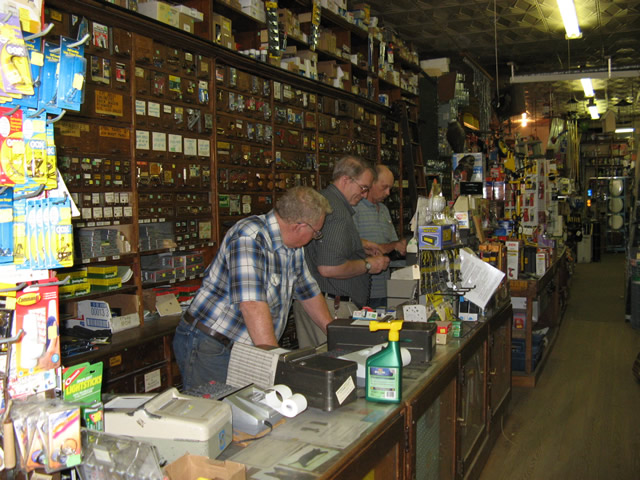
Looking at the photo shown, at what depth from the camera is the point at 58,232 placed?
1.39 meters

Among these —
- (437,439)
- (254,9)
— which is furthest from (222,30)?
(437,439)

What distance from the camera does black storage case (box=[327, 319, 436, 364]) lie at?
8.27 ft

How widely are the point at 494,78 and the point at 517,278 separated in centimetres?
702

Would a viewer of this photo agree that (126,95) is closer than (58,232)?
No

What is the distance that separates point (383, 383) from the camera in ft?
6.77

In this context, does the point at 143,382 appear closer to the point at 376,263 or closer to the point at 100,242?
the point at 100,242

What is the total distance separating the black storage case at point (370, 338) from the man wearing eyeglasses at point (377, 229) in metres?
1.95

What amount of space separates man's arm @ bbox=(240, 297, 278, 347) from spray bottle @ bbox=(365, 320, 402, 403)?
20.4 inches

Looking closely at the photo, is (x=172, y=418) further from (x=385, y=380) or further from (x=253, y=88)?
(x=253, y=88)

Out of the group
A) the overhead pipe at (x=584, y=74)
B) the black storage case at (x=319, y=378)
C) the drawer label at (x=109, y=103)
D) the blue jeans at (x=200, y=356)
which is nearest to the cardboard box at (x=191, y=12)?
the drawer label at (x=109, y=103)

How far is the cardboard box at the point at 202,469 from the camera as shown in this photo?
1.41 m

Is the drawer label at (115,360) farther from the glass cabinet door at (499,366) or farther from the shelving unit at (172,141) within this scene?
the glass cabinet door at (499,366)

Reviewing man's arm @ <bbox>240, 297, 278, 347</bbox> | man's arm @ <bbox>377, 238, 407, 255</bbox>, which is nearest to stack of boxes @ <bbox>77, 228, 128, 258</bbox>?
man's arm @ <bbox>240, 297, 278, 347</bbox>

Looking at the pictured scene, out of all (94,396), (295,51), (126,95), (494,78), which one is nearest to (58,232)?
(94,396)
